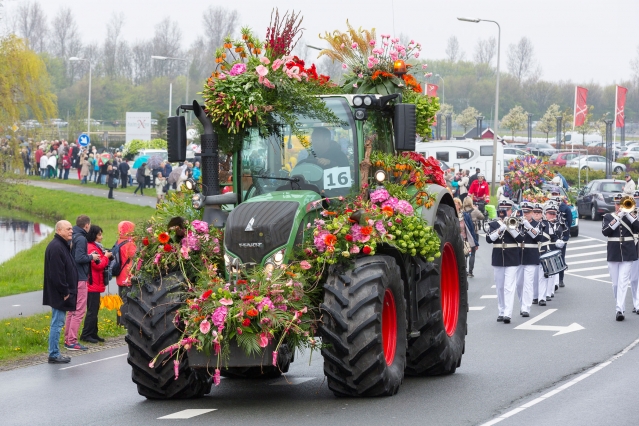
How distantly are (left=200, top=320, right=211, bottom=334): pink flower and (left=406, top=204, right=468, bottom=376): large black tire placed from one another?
2709mm

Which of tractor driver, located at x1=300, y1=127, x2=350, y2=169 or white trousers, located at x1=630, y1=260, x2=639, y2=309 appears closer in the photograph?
tractor driver, located at x1=300, y1=127, x2=350, y2=169

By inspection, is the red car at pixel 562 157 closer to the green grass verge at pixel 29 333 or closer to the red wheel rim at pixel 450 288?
the green grass verge at pixel 29 333

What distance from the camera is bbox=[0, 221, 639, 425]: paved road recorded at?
32.5 feet

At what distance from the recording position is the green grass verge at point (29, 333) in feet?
49.8

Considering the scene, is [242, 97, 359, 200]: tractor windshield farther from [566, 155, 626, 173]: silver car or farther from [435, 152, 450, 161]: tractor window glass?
[566, 155, 626, 173]: silver car

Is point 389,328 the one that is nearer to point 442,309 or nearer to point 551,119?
point 442,309

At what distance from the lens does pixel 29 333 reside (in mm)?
16203

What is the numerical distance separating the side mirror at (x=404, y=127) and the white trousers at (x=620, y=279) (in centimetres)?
848

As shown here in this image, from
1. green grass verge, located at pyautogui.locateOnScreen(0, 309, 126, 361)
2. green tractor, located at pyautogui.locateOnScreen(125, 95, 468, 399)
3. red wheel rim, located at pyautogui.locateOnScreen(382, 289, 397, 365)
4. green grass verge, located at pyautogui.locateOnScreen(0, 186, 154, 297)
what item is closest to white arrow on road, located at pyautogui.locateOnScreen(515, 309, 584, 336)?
green tractor, located at pyautogui.locateOnScreen(125, 95, 468, 399)

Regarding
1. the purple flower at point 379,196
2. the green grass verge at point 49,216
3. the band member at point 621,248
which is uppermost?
the purple flower at point 379,196

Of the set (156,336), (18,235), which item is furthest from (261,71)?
(18,235)

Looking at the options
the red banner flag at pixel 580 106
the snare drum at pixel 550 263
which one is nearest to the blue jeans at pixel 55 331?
the snare drum at pixel 550 263

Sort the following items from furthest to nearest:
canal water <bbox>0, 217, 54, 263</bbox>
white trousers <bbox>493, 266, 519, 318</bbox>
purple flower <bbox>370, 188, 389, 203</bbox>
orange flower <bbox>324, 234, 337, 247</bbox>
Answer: canal water <bbox>0, 217, 54, 263</bbox> → white trousers <bbox>493, 266, 519, 318</bbox> → purple flower <bbox>370, 188, 389, 203</bbox> → orange flower <bbox>324, 234, 337, 247</bbox>

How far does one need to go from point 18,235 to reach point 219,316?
30376 millimetres
